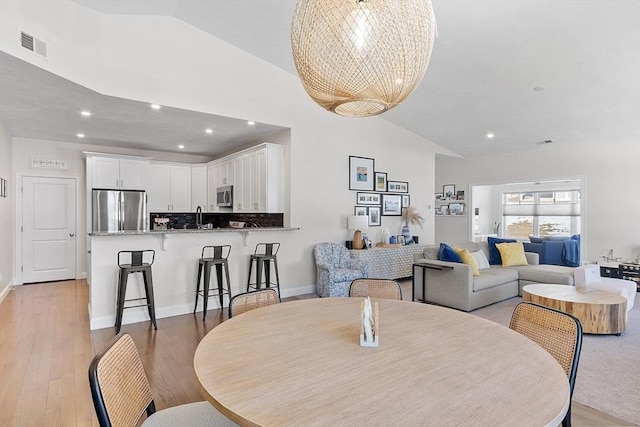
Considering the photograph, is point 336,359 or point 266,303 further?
point 266,303

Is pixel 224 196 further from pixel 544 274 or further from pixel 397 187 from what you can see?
pixel 544 274

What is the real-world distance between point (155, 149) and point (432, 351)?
701 cm

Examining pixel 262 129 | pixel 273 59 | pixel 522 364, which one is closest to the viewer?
pixel 522 364

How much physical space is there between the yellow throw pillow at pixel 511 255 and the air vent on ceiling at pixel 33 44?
6.23 m

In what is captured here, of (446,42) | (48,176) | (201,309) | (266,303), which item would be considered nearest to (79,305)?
(201,309)

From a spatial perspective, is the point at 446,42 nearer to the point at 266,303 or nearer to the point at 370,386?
the point at 266,303

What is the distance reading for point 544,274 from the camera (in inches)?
199

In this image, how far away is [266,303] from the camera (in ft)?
7.36

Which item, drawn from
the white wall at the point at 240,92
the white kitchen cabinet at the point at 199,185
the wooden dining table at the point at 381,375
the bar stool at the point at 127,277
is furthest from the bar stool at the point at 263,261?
the wooden dining table at the point at 381,375

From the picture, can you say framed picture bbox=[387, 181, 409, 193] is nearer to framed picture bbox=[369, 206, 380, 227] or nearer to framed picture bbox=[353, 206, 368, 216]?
framed picture bbox=[369, 206, 380, 227]

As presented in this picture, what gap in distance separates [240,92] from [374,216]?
3.15m

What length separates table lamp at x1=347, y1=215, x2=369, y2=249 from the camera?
19.1 feet

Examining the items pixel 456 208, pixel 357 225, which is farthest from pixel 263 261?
pixel 456 208

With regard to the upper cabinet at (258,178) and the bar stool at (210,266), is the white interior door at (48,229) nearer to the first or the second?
the upper cabinet at (258,178)
